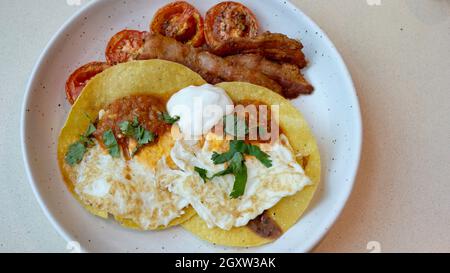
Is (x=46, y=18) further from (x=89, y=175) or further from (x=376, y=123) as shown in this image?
(x=376, y=123)

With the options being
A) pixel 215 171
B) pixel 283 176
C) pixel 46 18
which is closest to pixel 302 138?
pixel 283 176

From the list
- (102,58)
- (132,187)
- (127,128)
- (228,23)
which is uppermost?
(228,23)

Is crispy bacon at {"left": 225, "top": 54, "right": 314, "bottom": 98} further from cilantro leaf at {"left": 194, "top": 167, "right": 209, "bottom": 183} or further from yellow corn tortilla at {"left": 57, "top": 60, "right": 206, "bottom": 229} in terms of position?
cilantro leaf at {"left": 194, "top": 167, "right": 209, "bottom": 183}

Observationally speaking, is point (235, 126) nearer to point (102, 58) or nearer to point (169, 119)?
point (169, 119)

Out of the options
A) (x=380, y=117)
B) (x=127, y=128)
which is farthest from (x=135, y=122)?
(x=380, y=117)

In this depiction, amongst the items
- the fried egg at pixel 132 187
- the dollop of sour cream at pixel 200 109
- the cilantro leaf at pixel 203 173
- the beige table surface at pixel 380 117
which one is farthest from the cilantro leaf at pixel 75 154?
the cilantro leaf at pixel 203 173

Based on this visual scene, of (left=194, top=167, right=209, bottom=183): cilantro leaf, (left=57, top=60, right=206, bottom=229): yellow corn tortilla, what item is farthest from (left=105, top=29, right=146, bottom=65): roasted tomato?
(left=194, top=167, right=209, bottom=183): cilantro leaf
